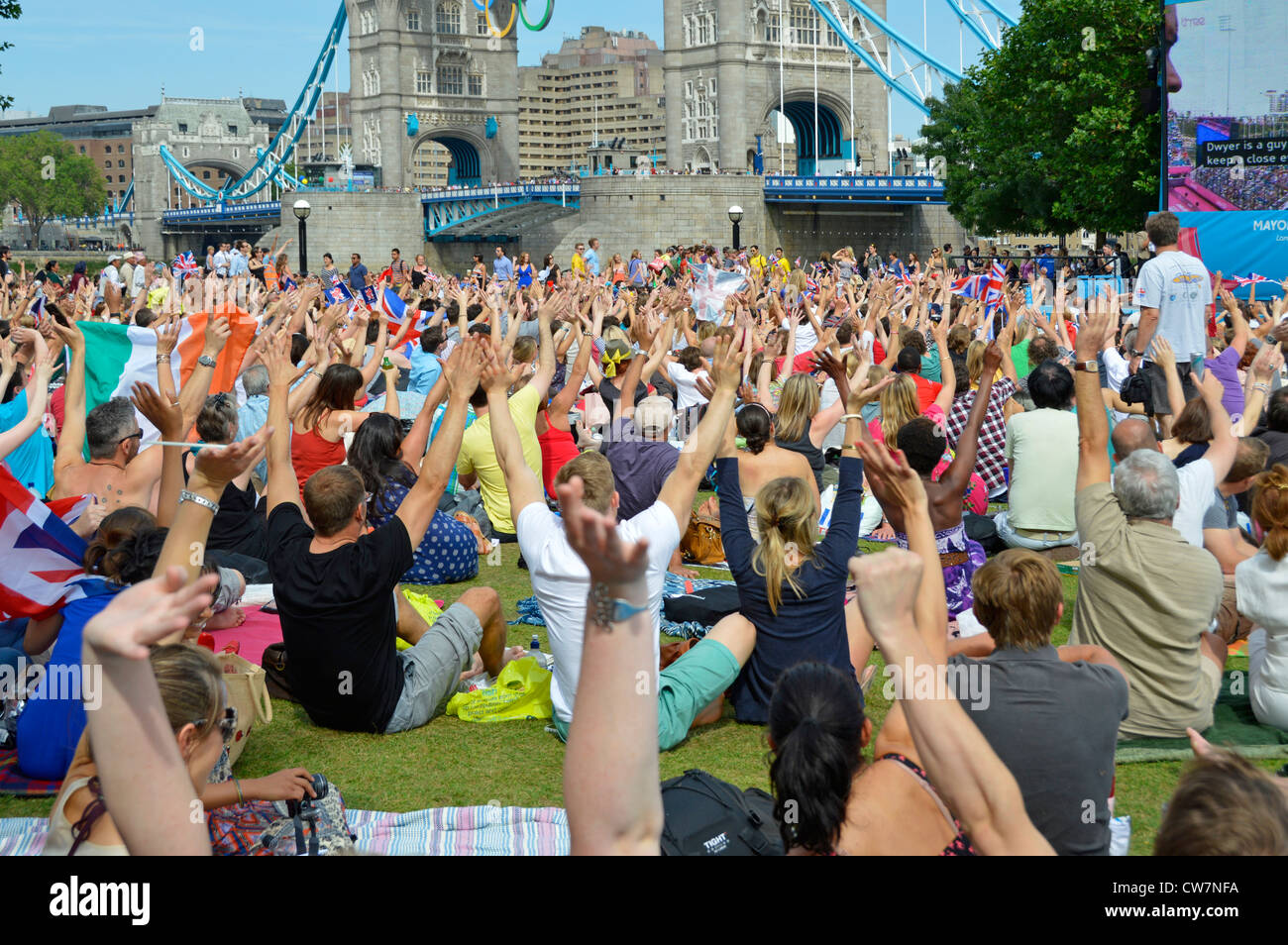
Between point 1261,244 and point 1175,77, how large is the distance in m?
3.23

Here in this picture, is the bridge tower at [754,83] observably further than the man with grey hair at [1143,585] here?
Yes

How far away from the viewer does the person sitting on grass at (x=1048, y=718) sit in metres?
3.68

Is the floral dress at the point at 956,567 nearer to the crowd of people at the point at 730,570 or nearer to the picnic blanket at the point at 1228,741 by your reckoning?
the crowd of people at the point at 730,570

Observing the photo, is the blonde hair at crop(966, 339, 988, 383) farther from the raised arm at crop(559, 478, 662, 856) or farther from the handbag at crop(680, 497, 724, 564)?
the raised arm at crop(559, 478, 662, 856)

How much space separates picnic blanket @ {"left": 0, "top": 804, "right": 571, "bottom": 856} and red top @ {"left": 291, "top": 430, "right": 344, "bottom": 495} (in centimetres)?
384

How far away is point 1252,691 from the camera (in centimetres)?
541

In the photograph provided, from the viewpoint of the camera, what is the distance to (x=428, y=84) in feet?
286

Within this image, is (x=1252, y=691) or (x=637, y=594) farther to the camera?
(x=1252, y=691)

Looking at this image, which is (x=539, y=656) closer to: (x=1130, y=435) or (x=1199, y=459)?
→ (x=1130, y=435)

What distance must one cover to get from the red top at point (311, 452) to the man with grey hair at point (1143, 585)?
4777 mm

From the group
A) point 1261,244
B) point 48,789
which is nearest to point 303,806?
point 48,789

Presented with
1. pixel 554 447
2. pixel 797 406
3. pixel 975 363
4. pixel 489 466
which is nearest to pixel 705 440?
pixel 797 406

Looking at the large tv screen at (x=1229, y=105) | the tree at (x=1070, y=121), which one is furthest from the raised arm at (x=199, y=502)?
the tree at (x=1070, y=121)
